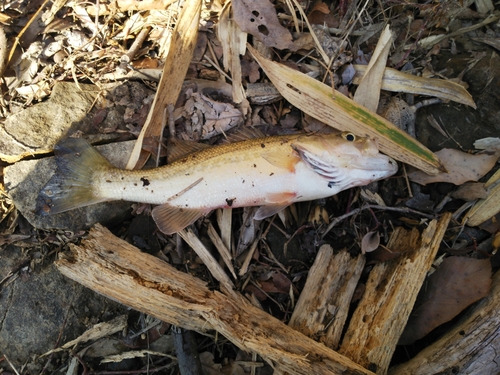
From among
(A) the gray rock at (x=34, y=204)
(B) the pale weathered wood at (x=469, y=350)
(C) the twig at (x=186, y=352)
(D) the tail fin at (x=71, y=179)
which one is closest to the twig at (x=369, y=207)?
(B) the pale weathered wood at (x=469, y=350)

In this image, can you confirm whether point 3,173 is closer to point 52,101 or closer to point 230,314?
point 52,101

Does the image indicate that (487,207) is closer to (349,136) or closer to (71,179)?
(349,136)

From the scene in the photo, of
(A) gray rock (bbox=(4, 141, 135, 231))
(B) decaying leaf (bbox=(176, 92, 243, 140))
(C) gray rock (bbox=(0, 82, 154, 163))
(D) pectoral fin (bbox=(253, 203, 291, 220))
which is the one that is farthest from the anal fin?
(C) gray rock (bbox=(0, 82, 154, 163))

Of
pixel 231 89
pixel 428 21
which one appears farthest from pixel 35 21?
pixel 428 21

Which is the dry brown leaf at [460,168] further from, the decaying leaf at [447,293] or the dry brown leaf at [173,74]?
the dry brown leaf at [173,74]

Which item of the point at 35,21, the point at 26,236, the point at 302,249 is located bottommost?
the point at 302,249

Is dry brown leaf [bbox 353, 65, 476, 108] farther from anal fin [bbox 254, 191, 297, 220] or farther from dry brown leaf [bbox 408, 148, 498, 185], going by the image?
anal fin [bbox 254, 191, 297, 220]

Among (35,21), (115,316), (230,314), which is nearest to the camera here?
(230,314)
